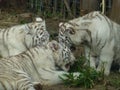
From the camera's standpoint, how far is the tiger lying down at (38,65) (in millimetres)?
5312

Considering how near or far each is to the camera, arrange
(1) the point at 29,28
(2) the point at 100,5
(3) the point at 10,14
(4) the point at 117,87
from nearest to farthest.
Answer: (4) the point at 117,87
(1) the point at 29,28
(2) the point at 100,5
(3) the point at 10,14

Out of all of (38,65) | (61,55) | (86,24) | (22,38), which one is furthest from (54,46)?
(22,38)

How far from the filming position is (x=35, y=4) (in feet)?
33.5

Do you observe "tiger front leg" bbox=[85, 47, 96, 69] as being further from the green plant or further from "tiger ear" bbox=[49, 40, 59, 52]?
"tiger ear" bbox=[49, 40, 59, 52]

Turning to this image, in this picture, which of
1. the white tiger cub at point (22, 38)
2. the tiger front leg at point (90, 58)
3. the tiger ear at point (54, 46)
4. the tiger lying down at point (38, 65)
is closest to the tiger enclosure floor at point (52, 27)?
the tiger lying down at point (38, 65)

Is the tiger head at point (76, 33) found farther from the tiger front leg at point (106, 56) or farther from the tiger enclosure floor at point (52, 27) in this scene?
the tiger enclosure floor at point (52, 27)

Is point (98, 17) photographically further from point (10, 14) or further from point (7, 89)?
point (10, 14)

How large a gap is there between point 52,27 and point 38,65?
277 centimetres

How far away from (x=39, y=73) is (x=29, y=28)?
125 cm

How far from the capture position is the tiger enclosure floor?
5.78 metres

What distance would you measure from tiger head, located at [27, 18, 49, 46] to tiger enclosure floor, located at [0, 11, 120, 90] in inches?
20.8

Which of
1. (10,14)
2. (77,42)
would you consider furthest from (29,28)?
(10,14)

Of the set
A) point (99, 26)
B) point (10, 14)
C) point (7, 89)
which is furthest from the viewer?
point (10, 14)

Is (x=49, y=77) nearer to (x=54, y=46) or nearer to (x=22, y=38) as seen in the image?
(x=54, y=46)
